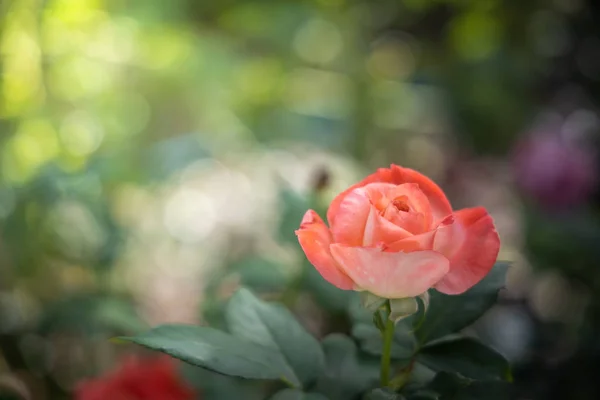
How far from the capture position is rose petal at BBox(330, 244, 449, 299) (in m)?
0.30

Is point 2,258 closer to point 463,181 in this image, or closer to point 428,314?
point 428,314

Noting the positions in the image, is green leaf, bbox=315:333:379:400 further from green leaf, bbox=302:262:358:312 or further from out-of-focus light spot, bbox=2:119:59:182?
out-of-focus light spot, bbox=2:119:59:182

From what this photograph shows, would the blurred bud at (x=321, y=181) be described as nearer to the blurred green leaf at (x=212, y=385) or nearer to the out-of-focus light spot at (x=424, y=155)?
the blurred green leaf at (x=212, y=385)

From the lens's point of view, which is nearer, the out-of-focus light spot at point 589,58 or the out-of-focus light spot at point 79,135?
the out-of-focus light spot at point 79,135

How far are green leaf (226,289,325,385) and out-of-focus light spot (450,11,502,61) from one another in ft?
3.91

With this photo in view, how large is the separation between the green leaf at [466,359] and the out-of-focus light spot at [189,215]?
82cm

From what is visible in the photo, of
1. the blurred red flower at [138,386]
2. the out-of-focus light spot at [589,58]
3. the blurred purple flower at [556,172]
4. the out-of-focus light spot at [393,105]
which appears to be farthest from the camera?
the out-of-focus light spot at [393,105]

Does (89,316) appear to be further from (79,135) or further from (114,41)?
(114,41)

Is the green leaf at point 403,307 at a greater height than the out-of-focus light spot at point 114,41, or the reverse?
the out-of-focus light spot at point 114,41

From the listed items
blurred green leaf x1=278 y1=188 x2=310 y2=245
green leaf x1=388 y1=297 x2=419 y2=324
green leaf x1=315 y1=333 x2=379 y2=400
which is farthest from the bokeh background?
green leaf x1=388 y1=297 x2=419 y2=324

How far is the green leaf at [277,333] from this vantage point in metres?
0.39

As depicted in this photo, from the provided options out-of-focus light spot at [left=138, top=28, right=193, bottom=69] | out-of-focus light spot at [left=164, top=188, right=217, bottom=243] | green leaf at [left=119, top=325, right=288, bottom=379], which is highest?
out-of-focus light spot at [left=138, top=28, right=193, bottom=69]

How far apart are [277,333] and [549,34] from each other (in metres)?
1.26

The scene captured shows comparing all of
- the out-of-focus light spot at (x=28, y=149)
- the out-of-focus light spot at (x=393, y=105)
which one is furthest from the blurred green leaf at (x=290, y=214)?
the out-of-focus light spot at (x=393, y=105)
